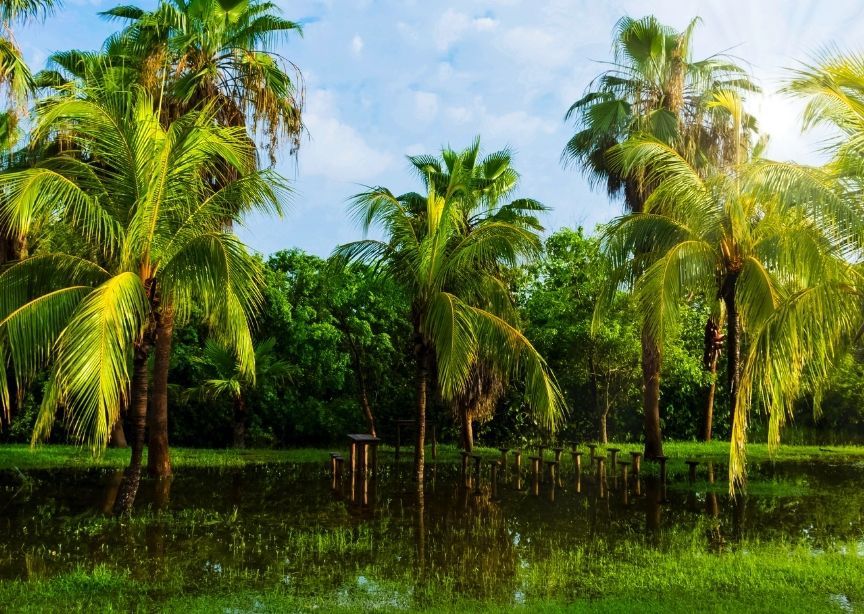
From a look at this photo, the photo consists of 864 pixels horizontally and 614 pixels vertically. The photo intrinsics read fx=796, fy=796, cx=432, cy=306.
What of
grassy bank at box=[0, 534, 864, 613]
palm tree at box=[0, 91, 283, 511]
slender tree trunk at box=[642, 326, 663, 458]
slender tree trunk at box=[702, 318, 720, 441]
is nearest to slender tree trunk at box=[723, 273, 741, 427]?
slender tree trunk at box=[702, 318, 720, 441]

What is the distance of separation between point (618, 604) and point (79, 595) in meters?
4.98

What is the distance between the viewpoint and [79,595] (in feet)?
24.3

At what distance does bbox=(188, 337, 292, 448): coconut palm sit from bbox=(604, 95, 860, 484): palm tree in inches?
419

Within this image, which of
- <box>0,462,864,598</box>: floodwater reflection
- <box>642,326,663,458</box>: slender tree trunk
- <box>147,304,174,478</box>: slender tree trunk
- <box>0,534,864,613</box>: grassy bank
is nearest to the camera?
<box>0,534,864,613</box>: grassy bank

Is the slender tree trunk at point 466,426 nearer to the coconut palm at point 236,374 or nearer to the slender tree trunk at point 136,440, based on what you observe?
the coconut palm at point 236,374

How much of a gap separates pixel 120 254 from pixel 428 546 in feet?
19.5

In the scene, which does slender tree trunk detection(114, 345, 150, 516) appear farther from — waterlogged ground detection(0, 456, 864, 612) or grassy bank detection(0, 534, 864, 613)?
grassy bank detection(0, 534, 864, 613)

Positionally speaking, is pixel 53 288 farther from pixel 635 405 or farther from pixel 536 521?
pixel 635 405

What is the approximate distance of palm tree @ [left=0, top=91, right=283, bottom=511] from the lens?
32.1 feet

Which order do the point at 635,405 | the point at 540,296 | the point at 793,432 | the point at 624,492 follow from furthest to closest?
the point at 793,432
the point at 635,405
the point at 540,296
the point at 624,492

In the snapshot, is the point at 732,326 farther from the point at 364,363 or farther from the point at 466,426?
the point at 364,363

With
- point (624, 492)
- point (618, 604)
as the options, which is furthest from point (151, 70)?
point (618, 604)

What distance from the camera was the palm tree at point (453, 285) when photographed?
12547mm

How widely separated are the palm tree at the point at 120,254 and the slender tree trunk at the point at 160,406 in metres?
2.84
